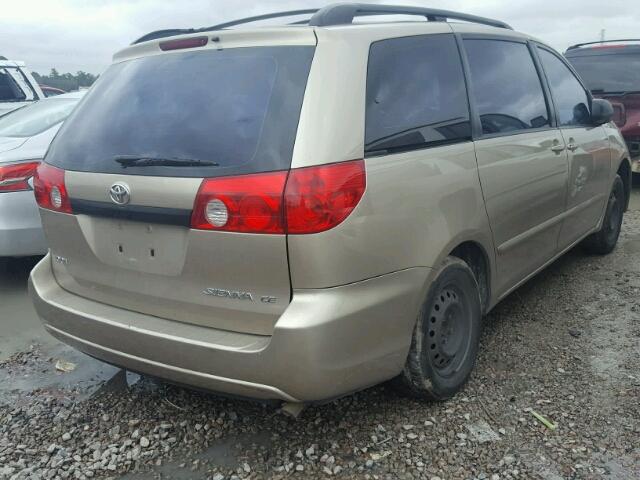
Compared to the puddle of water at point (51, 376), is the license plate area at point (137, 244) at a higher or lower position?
higher

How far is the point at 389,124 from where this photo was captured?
243 cm

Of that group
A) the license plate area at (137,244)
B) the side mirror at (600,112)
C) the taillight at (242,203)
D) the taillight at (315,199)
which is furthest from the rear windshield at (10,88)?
the taillight at (315,199)

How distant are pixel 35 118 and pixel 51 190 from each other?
10.4 feet

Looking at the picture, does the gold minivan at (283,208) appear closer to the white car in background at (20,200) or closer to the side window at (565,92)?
the side window at (565,92)

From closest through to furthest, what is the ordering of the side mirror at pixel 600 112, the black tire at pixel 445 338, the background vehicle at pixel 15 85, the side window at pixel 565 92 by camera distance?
the black tire at pixel 445 338
the side window at pixel 565 92
the side mirror at pixel 600 112
the background vehicle at pixel 15 85

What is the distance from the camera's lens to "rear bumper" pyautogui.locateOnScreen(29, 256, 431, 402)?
2.14 m

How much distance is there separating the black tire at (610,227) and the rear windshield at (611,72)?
3325mm

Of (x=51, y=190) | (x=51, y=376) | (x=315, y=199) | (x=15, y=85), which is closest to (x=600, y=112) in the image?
(x=315, y=199)

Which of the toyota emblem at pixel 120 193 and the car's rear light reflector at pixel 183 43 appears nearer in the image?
the toyota emblem at pixel 120 193

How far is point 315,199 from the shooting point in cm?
211

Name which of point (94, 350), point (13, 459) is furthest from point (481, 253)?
point (13, 459)

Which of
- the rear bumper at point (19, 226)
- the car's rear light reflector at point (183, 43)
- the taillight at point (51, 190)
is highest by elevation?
the car's rear light reflector at point (183, 43)

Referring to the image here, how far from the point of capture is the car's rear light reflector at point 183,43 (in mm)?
2503

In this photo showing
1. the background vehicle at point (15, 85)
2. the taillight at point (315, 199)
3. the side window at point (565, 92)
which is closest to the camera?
the taillight at point (315, 199)
